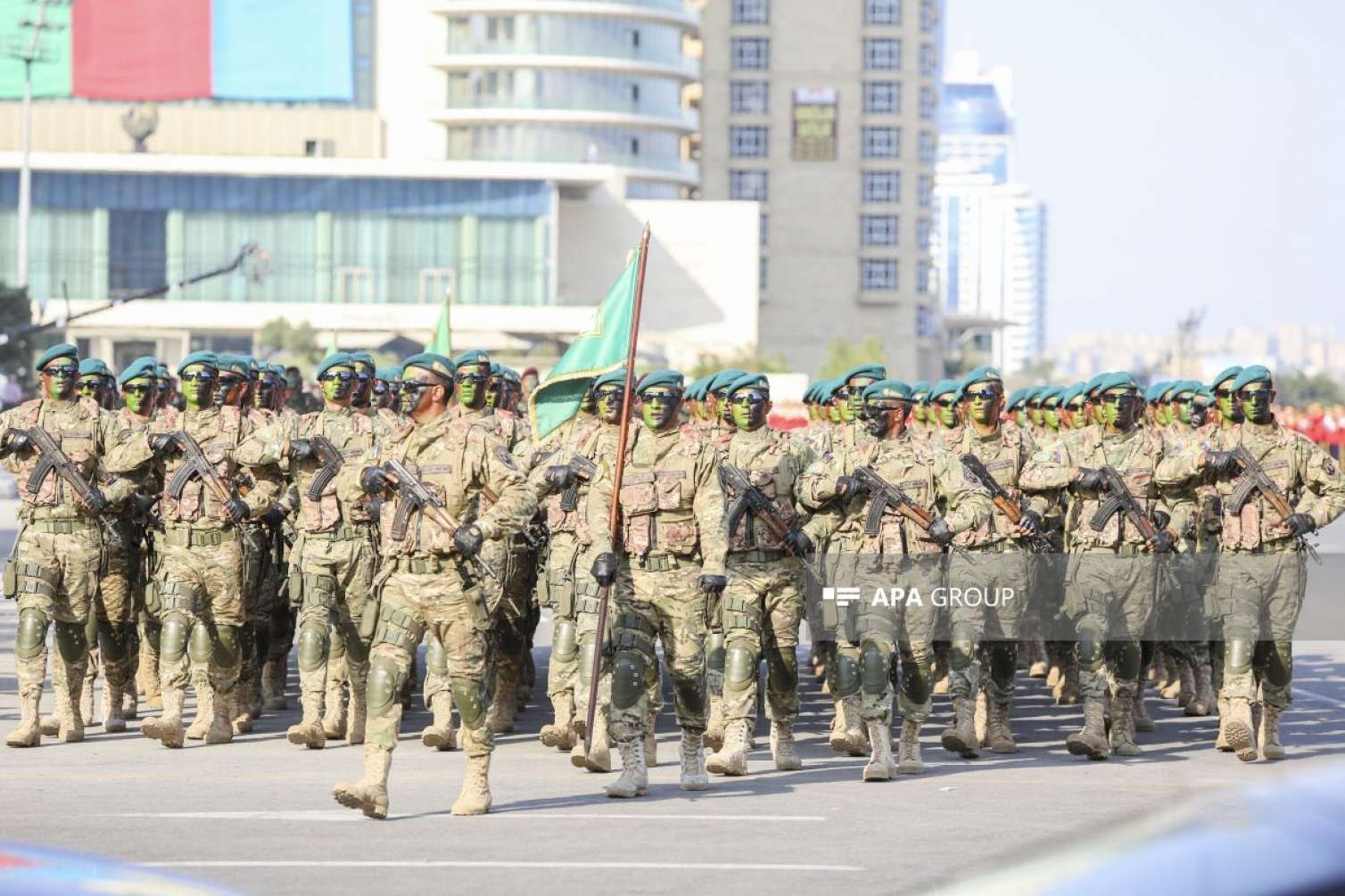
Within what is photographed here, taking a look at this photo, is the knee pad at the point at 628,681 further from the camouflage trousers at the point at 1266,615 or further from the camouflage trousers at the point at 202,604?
the camouflage trousers at the point at 1266,615

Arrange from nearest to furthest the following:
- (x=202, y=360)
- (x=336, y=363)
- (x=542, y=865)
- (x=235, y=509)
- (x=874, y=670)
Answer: (x=542, y=865) → (x=874, y=670) → (x=235, y=509) → (x=202, y=360) → (x=336, y=363)

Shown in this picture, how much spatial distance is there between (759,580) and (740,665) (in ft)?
1.78

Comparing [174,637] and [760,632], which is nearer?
[760,632]

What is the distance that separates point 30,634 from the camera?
13.0m

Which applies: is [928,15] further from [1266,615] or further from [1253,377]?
[1266,615]

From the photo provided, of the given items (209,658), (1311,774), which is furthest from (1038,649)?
(1311,774)

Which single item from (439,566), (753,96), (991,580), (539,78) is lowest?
(991,580)

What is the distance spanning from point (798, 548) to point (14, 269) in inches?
3163

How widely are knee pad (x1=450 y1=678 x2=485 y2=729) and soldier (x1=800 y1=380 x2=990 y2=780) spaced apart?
7.93 ft

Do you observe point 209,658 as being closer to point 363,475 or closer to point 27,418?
point 27,418

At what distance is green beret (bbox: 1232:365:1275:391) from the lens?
43.5 ft

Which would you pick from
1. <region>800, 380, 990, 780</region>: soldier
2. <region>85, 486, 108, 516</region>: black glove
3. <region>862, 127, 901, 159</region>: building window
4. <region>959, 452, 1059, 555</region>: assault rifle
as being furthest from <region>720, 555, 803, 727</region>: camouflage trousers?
<region>862, 127, 901, 159</region>: building window

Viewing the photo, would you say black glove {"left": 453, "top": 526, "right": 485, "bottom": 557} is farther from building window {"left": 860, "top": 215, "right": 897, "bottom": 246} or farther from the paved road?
building window {"left": 860, "top": 215, "right": 897, "bottom": 246}

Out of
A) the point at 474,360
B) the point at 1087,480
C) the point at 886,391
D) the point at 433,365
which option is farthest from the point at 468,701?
the point at 1087,480
